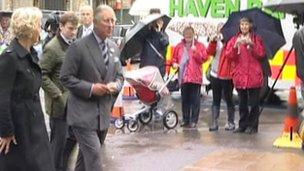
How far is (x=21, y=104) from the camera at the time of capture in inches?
195

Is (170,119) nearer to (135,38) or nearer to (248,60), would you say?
(135,38)

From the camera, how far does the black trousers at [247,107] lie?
33.5 feet

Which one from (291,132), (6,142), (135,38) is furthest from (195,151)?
(6,142)

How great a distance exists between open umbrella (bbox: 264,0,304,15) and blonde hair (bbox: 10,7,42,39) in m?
4.45

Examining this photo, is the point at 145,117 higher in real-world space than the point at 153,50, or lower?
lower

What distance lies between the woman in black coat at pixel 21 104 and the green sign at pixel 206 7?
907cm

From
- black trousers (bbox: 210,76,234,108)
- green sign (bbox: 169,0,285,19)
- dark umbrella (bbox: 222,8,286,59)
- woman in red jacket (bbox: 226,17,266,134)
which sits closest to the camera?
woman in red jacket (bbox: 226,17,266,134)

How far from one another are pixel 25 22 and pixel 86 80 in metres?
1.15

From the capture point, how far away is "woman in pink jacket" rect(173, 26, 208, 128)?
422 inches

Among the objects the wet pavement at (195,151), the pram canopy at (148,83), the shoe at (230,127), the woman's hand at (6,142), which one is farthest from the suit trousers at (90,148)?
the shoe at (230,127)

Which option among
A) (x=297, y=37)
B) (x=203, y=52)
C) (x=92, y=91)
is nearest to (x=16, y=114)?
(x=92, y=91)

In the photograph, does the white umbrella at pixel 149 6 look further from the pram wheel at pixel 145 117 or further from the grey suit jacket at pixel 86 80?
the grey suit jacket at pixel 86 80

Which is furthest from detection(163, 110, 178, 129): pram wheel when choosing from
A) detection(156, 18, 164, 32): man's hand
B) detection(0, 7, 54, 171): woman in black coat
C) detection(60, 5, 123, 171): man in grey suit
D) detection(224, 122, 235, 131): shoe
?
detection(0, 7, 54, 171): woman in black coat

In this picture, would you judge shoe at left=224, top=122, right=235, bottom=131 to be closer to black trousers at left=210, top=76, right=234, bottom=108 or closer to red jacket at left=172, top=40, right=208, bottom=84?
black trousers at left=210, top=76, right=234, bottom=108
